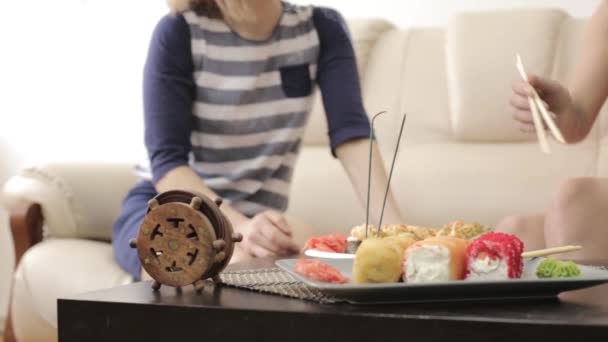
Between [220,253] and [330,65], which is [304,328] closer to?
[220,253]

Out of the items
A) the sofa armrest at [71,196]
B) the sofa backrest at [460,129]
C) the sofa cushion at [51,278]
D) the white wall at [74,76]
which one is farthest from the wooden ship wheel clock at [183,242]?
the white wall at [74,76]

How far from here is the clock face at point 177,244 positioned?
0.79m

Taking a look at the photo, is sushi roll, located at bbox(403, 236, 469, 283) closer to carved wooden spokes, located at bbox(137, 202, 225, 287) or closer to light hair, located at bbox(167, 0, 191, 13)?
carved wooden spokes, located at bbox(137, 202, 225, 287)

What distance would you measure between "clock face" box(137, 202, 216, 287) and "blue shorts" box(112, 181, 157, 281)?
0.81 m

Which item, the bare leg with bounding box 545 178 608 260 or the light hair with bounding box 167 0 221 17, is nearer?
the bare leg with bounding box 545 178 608 260

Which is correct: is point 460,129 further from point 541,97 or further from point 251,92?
point 541,97

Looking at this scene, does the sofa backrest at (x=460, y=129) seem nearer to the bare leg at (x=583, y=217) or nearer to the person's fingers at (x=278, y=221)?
the bare leg at (x=583, y=217)

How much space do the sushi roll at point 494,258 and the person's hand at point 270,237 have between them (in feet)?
1.52

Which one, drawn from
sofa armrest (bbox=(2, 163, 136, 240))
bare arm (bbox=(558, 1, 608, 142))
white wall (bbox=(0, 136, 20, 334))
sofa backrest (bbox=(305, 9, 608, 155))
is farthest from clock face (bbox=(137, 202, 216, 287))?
white wall (bbox=(0, 136, 20, 334))

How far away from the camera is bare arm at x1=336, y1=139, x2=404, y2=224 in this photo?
58.4 inches

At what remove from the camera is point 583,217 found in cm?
122

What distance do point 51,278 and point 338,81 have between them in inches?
28.4

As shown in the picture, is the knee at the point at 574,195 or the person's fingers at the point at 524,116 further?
the knee at the point at 574,195

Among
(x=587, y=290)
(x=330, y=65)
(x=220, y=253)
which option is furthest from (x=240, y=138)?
(x=587, y=290)
